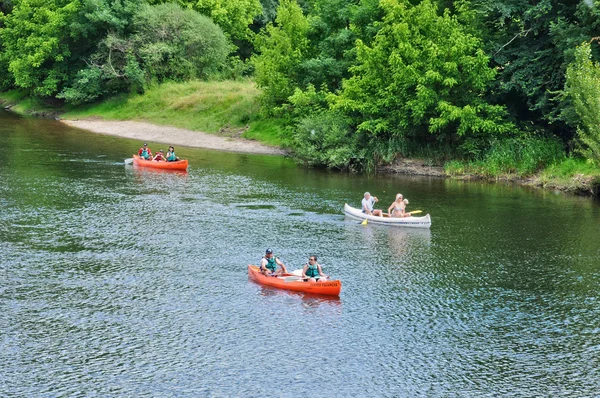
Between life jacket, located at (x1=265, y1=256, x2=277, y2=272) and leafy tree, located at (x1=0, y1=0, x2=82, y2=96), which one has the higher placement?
leafy tree, located at (x1=0, y1=0, x2=82, y2=96)

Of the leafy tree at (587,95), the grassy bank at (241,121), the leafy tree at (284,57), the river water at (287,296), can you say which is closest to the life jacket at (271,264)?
the river water at (287,296)

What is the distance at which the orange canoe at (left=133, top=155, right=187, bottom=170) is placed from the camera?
52875 mm

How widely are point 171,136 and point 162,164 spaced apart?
17630 millimetres

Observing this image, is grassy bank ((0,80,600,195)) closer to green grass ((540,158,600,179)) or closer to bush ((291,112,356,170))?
green grass ((540,158,600,179))

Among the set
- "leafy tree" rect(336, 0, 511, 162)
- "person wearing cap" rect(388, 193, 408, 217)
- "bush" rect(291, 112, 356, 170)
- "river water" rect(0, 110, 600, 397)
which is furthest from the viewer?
"bush" rect(291, 112, 356, 170)

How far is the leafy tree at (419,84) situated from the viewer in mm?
52094

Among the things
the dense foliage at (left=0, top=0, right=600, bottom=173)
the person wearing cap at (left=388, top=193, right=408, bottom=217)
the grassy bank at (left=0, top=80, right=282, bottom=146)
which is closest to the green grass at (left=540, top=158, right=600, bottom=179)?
the dense foliage at (left=0, top=0, right=600, bottom=173)

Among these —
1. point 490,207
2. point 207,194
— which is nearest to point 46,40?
point 207,194

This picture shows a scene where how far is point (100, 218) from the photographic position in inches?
1500

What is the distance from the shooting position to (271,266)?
29.5 m

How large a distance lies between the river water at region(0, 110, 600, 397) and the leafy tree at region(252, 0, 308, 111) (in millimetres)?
19605

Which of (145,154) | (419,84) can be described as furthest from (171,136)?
(419,84)

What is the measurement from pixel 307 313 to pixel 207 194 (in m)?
19.9

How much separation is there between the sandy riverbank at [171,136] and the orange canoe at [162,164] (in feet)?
39.8
